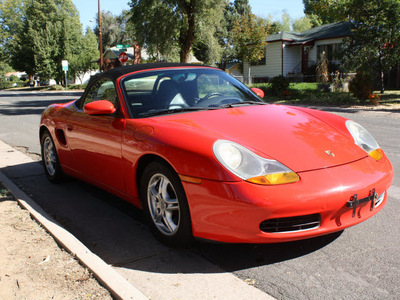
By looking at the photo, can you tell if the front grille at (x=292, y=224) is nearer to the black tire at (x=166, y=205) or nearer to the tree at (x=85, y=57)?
the black tire at (x=166, y=205)

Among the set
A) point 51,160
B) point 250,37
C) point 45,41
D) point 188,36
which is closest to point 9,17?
point 45,41

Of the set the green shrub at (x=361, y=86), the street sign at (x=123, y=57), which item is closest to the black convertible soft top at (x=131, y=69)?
the green shrub at (x=361, y=86)

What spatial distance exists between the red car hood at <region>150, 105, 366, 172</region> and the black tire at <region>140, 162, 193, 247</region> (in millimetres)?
415

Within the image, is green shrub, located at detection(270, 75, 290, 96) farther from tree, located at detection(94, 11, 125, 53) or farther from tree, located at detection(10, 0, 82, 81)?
tree, located at detection(94, 11, 125, 53)

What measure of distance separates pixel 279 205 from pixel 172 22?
909 inches

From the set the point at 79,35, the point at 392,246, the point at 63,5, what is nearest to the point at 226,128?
the point at 392,246

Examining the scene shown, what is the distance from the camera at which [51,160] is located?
539 cm

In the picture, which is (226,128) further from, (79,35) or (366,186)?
(79,35)

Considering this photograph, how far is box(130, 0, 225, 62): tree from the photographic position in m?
23.5

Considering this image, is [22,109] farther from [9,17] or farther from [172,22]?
[9,17]

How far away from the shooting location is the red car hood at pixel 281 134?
2877 mm

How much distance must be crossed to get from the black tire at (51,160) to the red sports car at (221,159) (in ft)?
3.14

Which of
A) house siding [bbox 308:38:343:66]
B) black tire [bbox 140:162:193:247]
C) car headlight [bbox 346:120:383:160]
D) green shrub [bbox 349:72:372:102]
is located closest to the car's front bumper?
black tire [bbox 140:162:193:247]

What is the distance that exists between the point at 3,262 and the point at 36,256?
237mm
